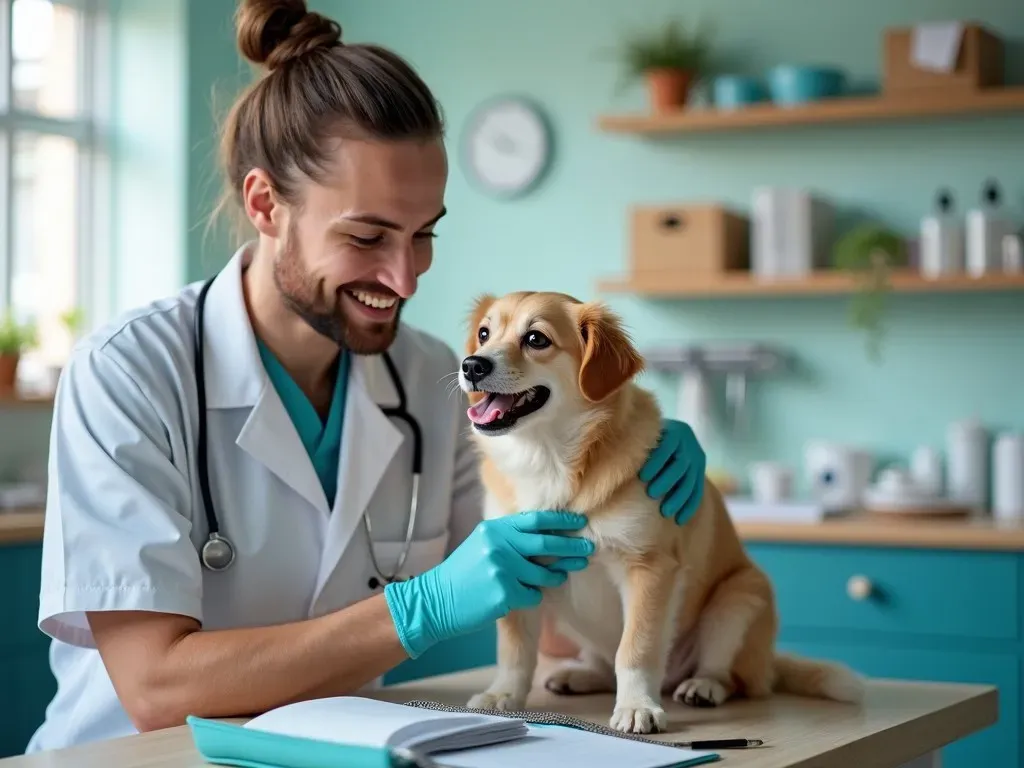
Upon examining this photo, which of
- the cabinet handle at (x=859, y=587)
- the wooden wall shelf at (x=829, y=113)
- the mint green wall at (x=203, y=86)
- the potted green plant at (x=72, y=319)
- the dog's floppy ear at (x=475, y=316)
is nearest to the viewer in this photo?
the dog's floppy ear at (x=475, y=316)

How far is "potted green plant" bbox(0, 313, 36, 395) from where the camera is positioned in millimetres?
3463

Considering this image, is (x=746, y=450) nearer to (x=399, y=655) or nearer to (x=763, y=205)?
(x=763, y=205)

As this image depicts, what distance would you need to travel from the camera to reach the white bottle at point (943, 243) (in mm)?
3500

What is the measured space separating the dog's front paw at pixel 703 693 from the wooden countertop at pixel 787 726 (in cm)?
1

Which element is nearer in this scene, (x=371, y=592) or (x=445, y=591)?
(x=445, y=591)

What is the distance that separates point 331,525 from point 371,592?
137 mm

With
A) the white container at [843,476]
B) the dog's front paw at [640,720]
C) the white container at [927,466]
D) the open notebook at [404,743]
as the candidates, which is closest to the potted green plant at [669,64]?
the white container at [843,476]

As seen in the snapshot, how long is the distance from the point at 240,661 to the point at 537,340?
0.47 m

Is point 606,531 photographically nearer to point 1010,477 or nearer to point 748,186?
point 1010,477

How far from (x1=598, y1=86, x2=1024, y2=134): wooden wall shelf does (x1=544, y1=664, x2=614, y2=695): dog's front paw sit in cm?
243

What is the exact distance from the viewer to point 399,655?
143 centimetres

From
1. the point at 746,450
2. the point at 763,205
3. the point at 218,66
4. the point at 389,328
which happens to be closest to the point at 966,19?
the point at 763,205

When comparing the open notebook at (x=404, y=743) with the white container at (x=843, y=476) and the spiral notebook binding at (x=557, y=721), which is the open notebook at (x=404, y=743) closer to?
the spiral notebook binding at (x=557, y=721)

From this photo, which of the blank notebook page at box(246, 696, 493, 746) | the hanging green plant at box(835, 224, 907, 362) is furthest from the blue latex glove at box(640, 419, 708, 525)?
the hanging green plant at box(835, 224, 907, 362)
